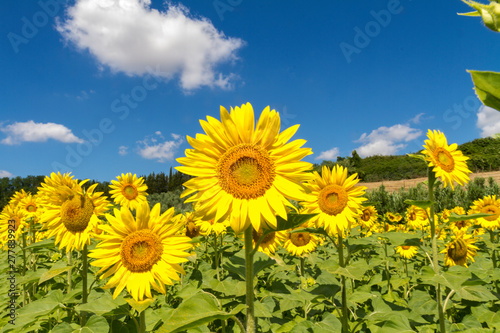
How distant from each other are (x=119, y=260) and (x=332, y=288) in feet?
7.18

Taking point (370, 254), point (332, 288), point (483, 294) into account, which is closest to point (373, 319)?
point (332, 288)

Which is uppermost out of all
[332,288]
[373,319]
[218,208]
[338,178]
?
[338,178]

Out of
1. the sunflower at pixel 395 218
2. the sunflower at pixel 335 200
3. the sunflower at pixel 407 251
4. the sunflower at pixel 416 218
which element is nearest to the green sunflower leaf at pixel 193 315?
the sunflower at pixel 335 200

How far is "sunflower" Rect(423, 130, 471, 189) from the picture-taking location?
11.3 feet

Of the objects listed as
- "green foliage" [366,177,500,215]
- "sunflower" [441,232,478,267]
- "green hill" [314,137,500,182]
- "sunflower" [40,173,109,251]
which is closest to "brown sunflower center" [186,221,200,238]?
"sunflower" [40,173,109,251]

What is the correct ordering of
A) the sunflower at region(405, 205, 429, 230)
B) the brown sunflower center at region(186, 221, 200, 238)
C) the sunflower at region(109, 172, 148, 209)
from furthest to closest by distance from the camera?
the sunflower at region(405, 205, 429, 230) < the sunflower at region(109, 172, 148, 209) < the brown sunflower center at region(186, 221, 200, 238)

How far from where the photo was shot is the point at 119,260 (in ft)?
8.31

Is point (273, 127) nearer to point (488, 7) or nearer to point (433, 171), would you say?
point (488, 7)

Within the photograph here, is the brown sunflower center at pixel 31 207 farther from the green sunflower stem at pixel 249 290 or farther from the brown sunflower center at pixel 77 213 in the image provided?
the green sunflower stem at pixel 249 290

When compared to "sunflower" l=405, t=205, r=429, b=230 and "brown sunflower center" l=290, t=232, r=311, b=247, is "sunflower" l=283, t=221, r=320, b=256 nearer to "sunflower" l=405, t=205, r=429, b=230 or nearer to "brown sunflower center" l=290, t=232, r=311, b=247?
"brown sunflower center" l=290, t=232, r=311, b=247

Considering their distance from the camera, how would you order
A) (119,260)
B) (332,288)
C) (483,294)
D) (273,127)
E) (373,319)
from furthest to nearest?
(332,288)
(373,319)
(483,294)
(119,260)
(273,127)

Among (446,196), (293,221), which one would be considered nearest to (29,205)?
(293,221)

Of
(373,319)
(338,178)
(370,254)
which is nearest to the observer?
(373,319)

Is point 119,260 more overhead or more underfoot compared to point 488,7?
more underfoot
